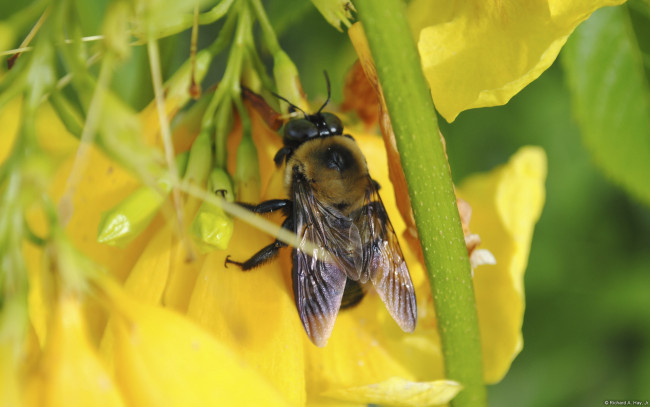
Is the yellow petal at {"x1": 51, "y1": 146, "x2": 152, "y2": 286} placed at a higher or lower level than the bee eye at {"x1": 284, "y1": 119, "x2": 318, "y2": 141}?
higher

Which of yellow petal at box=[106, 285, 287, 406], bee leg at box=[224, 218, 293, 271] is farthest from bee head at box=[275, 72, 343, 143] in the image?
yellow petal at box=[106, 285, 287, 406]

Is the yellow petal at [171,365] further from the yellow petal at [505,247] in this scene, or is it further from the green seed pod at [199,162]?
the yellow petal at [505,247]

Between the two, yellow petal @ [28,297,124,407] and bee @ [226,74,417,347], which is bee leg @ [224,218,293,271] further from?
yellow petal @ [28,297,124,407]

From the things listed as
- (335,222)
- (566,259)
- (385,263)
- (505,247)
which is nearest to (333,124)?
(335,222)

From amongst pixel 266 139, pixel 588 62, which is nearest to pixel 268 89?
pixel 266 139

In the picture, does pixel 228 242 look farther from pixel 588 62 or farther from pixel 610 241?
pixel 610 241
